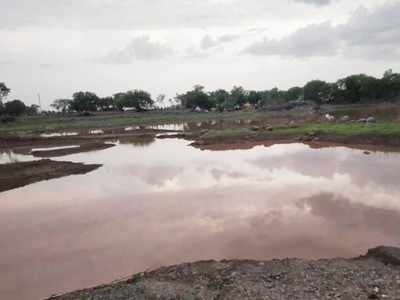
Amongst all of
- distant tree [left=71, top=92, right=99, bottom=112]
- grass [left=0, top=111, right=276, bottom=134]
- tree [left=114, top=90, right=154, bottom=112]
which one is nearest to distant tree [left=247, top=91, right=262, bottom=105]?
tree [left=114, top=90, right=154, bottom=112]

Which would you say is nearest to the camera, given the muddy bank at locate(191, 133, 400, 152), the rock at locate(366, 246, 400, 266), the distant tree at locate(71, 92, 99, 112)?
the rock at locate(366, 246, 400, 266)

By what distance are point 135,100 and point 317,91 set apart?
1814 inches

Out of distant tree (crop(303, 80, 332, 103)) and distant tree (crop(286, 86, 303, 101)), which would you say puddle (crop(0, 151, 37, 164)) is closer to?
distant tree (crop(303, 80, 332, 103))

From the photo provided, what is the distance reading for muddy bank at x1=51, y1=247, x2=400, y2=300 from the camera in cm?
666

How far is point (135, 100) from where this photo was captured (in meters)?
87.1

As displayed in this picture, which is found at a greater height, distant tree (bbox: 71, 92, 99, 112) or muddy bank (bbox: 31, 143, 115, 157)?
distant tree (bbox: 71, 92, 99, 112)

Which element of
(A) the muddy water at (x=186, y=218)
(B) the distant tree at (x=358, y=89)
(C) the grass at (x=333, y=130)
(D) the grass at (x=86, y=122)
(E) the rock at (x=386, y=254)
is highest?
(B) the distant tree at (x=358, y=89)

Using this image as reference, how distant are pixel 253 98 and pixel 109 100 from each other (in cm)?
4053

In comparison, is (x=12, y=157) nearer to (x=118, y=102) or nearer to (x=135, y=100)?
(x=135, y=100)

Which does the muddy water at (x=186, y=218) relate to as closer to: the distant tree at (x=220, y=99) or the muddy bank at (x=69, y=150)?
the muddy bank at (x=69, y=150)

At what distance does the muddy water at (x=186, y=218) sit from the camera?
926cm

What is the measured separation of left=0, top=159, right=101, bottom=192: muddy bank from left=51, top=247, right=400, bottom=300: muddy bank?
46.5 ft

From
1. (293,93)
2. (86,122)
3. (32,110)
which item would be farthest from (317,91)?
(32,110)

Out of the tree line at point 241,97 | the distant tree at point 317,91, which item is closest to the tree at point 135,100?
the tree line at point 241,97
